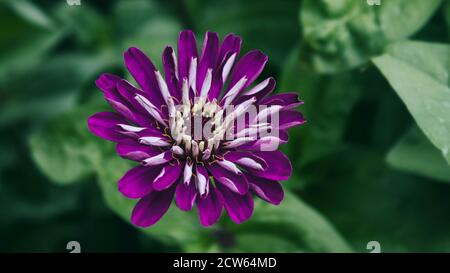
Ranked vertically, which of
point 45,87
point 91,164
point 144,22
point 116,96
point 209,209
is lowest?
point 209,209

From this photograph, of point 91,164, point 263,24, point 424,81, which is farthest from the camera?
point 263,24

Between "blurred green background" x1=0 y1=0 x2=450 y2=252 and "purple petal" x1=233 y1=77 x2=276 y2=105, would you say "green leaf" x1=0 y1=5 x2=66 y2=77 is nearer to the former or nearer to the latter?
"blurred green background" x1=0 y1=0 x2=450 y2=252

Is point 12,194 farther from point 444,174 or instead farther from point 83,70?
point 444,174

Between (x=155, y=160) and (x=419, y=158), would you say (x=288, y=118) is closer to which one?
(x=155, y=160)

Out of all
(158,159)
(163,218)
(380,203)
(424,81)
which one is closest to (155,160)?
(158,159)

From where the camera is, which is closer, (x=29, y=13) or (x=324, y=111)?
(x=324, y=111)

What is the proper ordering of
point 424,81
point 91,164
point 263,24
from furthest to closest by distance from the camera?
1. point 263,24
2. point 91,164
3. point 424,81

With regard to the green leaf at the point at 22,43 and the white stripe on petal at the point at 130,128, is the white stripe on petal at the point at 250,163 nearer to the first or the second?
the white stripe on petal at the point at 130,128

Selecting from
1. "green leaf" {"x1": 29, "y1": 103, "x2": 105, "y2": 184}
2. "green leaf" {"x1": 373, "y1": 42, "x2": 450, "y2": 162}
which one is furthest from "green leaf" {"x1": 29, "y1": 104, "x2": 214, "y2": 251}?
"green leaf" {"x1": 373, "y1": 42, "x2": 450, "y2": 162}
